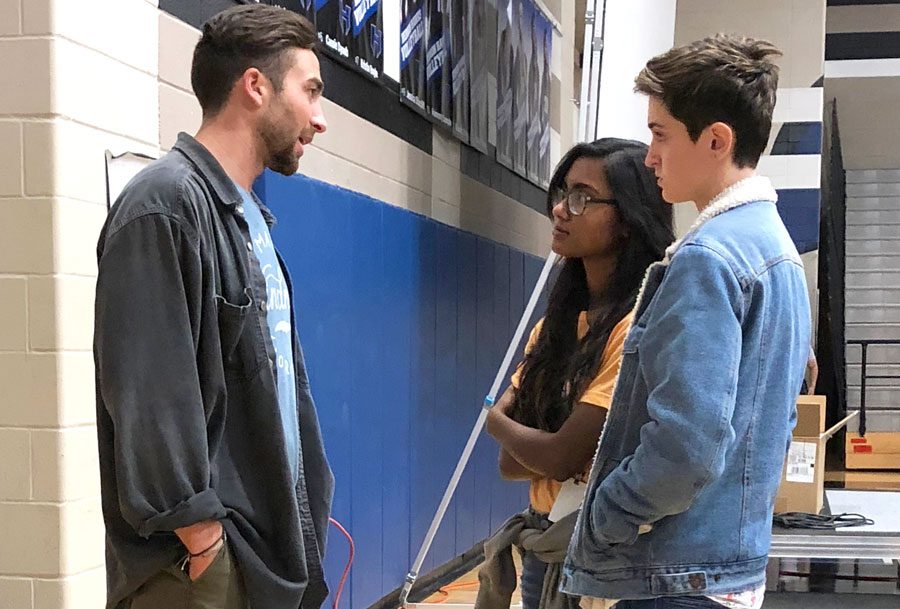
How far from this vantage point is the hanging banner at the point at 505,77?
20.4 ft

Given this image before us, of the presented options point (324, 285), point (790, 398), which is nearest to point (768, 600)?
point (324, 285)

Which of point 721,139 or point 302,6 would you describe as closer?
point 721,139

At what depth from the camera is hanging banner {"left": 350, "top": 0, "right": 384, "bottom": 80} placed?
12.9ft

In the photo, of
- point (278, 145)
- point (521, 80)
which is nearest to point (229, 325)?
point (278, 145)

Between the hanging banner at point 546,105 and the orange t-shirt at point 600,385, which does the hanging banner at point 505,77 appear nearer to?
the hanging banner at point 546,105

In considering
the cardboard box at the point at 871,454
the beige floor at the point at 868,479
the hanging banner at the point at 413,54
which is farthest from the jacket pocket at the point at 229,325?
the cardboard box at the point at 871,454

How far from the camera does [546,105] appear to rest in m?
7.60

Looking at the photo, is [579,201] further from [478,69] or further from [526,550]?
[478,69]

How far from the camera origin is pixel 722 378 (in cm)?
132

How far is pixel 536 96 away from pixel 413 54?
2665mm

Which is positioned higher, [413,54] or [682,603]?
[413,54]

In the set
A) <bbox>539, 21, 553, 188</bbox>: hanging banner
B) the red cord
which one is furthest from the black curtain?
the red cord

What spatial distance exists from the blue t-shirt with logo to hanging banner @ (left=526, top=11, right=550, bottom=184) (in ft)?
18.0

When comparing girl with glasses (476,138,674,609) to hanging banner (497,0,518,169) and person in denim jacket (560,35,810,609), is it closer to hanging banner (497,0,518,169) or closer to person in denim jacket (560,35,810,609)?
person in denim jacket (560,35,810,609)
